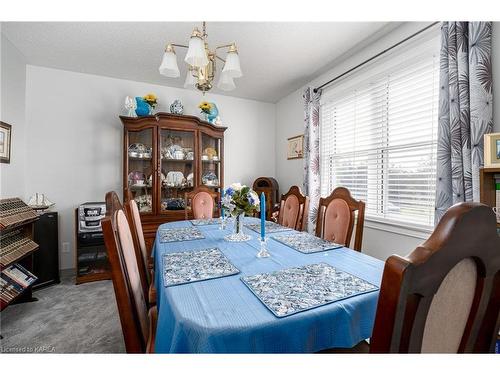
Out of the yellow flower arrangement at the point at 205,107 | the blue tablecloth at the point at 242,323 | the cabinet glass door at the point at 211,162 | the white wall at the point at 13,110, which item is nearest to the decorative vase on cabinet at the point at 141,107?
the yellow flower arrangement at the point at 205,107

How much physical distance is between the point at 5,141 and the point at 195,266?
2508mm

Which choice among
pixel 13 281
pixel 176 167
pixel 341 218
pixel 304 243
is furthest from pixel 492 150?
pixel 13 281

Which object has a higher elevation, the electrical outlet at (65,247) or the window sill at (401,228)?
the window sill at (401,228)

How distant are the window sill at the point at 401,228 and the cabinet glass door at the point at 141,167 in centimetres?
263

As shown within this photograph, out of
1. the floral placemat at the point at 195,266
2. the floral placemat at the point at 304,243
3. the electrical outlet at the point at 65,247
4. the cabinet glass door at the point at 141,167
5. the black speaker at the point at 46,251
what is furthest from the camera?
the cabinet glass door at the point at 141,167

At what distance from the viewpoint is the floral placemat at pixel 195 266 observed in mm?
954

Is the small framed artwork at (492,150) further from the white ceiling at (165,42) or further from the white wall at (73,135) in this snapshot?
the white wall at (73,135)

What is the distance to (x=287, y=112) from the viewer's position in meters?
3.76

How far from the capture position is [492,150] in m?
1.26

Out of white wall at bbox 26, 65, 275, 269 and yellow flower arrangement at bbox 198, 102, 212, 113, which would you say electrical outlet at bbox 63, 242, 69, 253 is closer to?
white wall at bbox 26, 65, 275, 269
